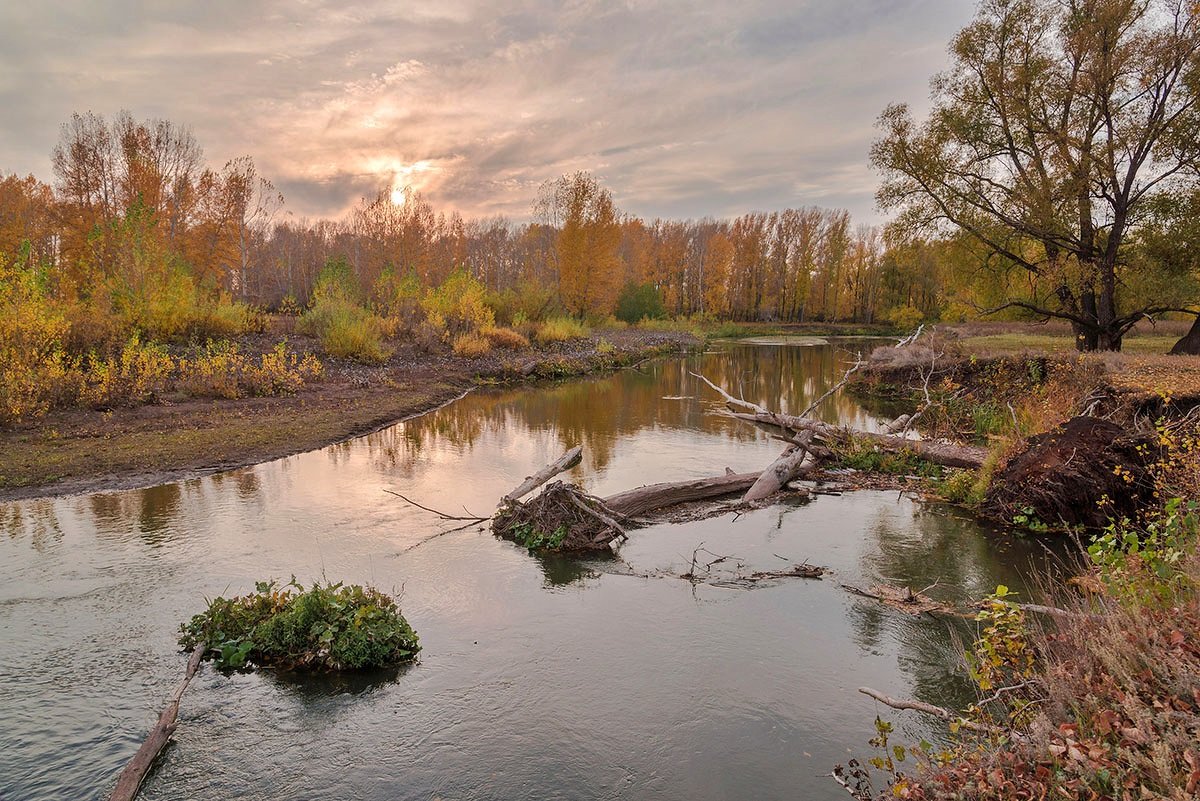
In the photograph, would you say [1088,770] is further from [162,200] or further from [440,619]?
[162,200]

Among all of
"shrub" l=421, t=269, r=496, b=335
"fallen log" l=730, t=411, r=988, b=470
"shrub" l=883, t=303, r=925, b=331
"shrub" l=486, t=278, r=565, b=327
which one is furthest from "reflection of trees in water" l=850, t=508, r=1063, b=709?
"shrub" l=883, t=303, r=925, b=331

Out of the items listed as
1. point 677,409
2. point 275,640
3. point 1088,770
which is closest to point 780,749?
point 1088,770

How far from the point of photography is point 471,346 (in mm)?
29094

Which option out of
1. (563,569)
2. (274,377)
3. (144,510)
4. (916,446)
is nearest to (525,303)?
(274,377)

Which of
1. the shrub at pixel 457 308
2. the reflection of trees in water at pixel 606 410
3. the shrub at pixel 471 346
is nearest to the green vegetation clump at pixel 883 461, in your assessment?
the reflection of trees in water at pixel 606 410

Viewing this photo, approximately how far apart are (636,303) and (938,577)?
170 feet

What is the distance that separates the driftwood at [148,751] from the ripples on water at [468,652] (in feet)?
0.50

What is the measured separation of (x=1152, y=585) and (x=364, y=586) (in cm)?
740

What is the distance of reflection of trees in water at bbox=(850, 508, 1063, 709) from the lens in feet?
19.5

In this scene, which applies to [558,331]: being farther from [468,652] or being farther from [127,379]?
[468,652]

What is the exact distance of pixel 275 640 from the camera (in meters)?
5.97

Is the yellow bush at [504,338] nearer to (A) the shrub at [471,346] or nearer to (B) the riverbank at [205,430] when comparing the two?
(A) the shrub at [471,346]

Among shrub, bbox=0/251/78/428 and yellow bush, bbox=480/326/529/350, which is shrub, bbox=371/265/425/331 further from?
shrub, bbox=0/251/78/428

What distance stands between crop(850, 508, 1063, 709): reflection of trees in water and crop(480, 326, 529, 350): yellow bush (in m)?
23.8
